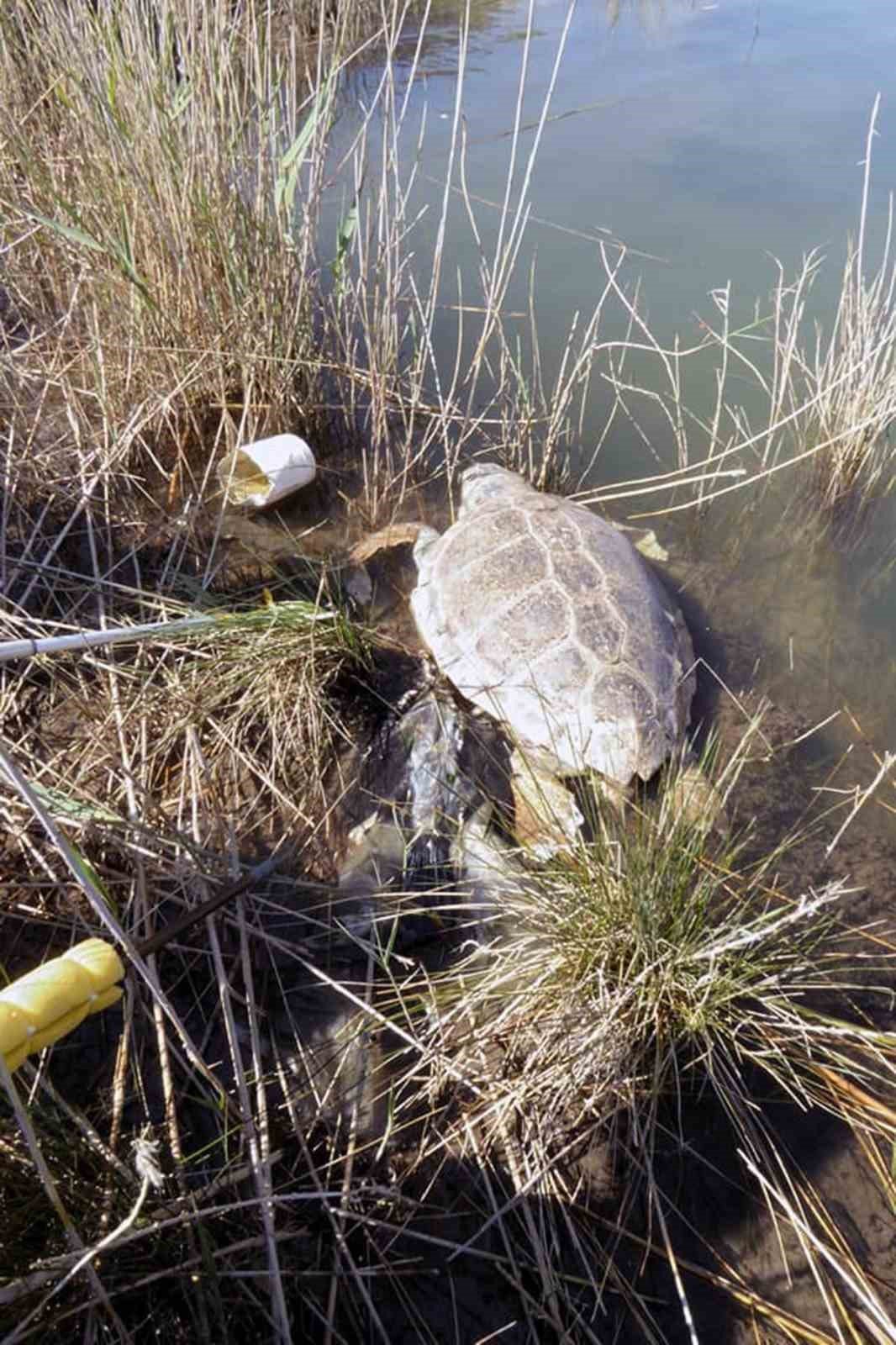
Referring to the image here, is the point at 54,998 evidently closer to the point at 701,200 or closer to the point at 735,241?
the point at 735,241

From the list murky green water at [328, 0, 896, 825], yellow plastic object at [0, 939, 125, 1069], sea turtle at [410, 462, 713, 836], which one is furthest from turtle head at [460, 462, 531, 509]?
yellow plastic object at [0, 939, 125, 1069]

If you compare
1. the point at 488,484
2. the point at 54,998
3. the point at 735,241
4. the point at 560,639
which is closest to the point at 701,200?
the point at 735,241

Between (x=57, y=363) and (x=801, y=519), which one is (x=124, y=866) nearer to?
(x=57, y=363)

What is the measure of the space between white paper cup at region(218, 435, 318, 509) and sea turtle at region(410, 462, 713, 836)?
625 millimetres

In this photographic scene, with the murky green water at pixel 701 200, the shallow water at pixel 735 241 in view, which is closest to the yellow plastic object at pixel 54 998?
the shallow water at pixel 735 241

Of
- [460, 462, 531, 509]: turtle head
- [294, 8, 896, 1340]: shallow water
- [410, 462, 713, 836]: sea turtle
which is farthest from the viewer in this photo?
[460, 462, 531, 509]: turtle head

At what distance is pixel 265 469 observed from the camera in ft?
10.4

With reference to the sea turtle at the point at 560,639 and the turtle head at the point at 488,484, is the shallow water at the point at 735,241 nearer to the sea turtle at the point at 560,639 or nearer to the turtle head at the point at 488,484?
the sea turtle at the point at 560,639

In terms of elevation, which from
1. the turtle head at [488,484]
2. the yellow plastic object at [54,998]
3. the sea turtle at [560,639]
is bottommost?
the sea turtle at [560,639]

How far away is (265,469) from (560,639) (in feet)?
4.33

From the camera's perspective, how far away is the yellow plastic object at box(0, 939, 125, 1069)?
1.00 m

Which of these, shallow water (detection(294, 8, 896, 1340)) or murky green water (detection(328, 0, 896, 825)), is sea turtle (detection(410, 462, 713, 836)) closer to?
shallow water (detection(294, 8, 896, 1340))

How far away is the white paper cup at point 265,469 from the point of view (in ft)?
10.4

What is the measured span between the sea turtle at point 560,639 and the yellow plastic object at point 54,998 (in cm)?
125
